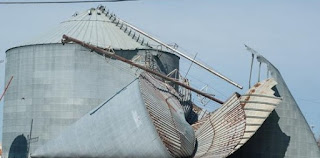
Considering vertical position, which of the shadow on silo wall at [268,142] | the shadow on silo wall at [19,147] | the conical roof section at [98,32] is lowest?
the shadow on silo wall at [19,147]

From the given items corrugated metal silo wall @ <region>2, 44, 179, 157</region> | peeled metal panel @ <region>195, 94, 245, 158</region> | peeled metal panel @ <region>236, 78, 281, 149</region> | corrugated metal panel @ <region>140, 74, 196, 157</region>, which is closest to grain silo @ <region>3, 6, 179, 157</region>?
corrugated metal silo wall @ <region>2, 44, 179, 157</region>

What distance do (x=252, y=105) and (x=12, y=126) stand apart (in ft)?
117

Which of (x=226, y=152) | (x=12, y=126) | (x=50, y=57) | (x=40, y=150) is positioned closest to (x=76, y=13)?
(x=50, y=57)

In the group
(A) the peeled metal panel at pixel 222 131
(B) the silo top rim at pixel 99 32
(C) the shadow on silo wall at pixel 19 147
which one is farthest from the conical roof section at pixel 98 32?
(A) the peeled metal panel at pixel 222 131

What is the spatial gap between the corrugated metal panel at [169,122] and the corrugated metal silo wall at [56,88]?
13.5m

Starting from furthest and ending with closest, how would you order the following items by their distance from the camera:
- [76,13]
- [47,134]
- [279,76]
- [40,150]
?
[76,13]
[47,134]
[279,76]
[40,150]

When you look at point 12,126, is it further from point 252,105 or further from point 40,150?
point 252,105

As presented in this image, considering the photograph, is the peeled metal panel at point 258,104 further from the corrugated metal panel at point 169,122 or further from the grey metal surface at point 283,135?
the corrugated metal panel at point 169,122

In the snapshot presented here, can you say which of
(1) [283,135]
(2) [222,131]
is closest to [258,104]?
(2) [222,131]

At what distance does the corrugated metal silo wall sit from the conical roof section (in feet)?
7.64

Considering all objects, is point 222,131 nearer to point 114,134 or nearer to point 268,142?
point 268,142

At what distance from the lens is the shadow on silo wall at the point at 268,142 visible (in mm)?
63656

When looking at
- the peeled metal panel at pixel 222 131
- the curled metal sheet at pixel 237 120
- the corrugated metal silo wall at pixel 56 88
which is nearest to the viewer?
the peeled metal panel at pixel 222 131

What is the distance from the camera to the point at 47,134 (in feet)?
262
